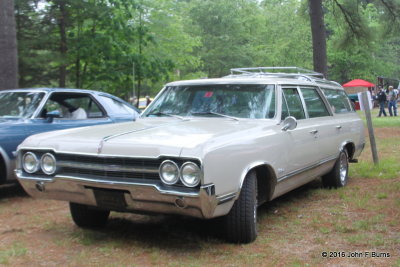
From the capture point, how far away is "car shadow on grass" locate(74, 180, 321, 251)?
13.8 ft

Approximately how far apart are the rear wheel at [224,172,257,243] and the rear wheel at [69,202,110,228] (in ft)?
4.77

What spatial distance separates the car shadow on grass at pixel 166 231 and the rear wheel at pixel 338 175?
1.43m

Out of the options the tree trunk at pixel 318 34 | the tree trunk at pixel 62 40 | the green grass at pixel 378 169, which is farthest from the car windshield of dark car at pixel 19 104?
the tree trunk at pixel 318 34

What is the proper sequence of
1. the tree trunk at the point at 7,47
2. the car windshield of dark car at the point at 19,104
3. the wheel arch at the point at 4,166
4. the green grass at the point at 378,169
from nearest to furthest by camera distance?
the wheel arch at the point at 4,166
the car windshield of dark car at the point at 19,104
the green grass at the point at 378,169
the tree trunk at the point at 7,47

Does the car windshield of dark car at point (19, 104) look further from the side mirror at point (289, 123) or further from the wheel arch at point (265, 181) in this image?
the side mirror at point (289, 123)

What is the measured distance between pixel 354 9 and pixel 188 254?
569 inches

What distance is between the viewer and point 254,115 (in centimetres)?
489

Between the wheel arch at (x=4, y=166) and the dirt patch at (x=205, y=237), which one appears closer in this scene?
the dirt patch at (x=205, y=237)

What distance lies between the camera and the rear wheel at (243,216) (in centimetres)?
397

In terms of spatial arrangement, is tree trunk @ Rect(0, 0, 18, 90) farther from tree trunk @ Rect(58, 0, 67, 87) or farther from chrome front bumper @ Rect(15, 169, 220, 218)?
chrome front bumper @ Rect(15, 169, 220, 218)

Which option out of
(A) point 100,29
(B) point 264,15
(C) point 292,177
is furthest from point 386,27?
(B) point 264,15

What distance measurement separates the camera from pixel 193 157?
11.3 ft

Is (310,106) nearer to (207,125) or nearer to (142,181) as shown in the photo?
(207,125)

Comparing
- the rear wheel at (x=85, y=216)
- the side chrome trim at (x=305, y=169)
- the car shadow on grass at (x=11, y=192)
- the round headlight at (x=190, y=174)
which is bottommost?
the car shadow on grass at (x=11, y=192)
